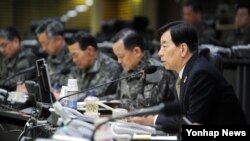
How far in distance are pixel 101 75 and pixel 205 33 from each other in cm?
203

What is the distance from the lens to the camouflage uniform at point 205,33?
19.8ft

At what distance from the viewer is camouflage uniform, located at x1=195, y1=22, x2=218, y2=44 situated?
19.8 ft

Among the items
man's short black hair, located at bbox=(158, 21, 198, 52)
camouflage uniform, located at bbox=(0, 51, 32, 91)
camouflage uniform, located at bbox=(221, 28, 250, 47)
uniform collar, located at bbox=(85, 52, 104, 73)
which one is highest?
man's short black hair, located at bbox=(158, 21, 198, 52)

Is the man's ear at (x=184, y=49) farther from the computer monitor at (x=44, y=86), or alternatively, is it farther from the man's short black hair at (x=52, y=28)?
the man's short black hair at (x=52, y=28)

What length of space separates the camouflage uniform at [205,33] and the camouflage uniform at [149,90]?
210 cm

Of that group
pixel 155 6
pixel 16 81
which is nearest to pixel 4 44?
pixel 16 81

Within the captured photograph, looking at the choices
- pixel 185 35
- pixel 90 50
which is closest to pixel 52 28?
pixel 90 50

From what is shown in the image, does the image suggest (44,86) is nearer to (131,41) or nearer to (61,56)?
(131,41)

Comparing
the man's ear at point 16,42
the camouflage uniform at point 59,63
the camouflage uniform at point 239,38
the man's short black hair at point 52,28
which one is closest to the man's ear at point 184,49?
the camouflage uniform at point 59,63

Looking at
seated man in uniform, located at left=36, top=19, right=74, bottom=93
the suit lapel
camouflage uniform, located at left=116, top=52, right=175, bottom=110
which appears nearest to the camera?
the suit lapel

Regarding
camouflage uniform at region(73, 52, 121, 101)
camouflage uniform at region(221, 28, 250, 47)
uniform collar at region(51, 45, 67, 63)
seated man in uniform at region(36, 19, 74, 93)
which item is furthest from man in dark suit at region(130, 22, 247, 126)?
camouflage uniform at region(221, 28, 250, 47)

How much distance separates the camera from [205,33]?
21.0 ft

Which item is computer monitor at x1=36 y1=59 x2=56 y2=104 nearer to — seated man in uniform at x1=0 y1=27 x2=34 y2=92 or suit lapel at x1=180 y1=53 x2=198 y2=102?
suit lapel at x1=180 y1=53 x2=198 y2=102

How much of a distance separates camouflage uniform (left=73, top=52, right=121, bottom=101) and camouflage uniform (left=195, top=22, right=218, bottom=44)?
1.55 metres
